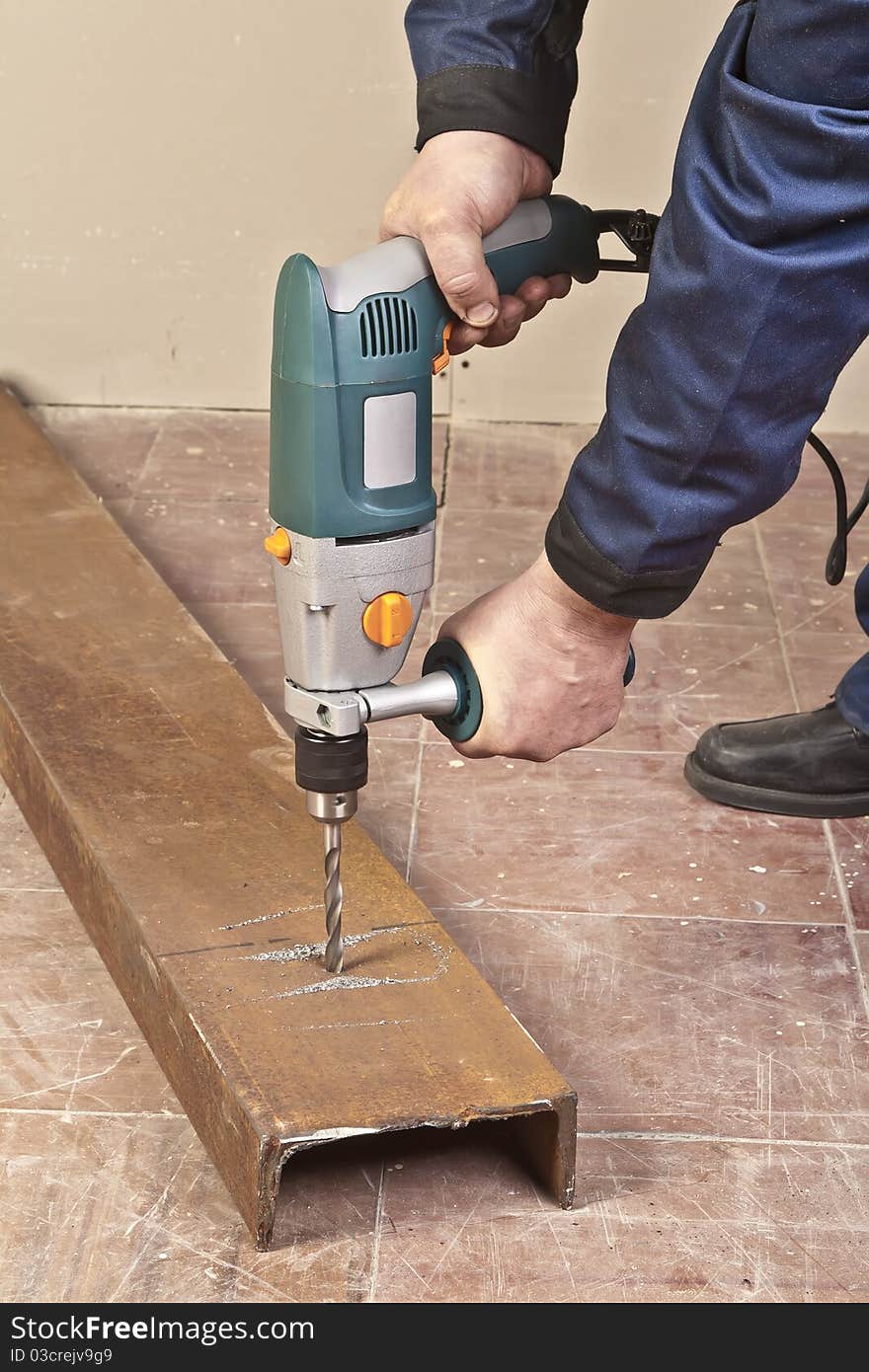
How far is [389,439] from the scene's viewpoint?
5.20ft

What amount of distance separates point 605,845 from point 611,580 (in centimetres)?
90

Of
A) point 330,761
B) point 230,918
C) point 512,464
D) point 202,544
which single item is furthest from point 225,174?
point 330,761

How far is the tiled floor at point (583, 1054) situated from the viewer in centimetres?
161

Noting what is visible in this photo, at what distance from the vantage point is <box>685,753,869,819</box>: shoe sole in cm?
247

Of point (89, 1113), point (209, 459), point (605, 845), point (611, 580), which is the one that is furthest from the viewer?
point (209, 459)

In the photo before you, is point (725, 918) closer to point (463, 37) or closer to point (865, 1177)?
point (865, 1177)

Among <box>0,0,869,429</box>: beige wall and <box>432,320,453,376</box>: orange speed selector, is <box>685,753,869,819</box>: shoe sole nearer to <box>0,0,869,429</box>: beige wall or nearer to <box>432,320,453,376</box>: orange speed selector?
<box>432,320,453,376</box>: orange speed selector

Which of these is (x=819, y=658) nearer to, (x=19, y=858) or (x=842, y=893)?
(x=842, y=893)

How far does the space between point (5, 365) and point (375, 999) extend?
9.67ft

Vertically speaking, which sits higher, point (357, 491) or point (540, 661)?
point (357, 491)

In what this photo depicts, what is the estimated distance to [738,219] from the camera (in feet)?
4.53

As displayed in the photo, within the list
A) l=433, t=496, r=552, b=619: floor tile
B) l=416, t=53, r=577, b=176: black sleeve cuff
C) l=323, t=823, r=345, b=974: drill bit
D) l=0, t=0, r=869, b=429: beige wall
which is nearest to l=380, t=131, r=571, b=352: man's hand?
l=416, t=53, r=577, b=176: black sleeve cuff

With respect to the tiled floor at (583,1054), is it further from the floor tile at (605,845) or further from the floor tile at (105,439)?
the floor tile at (105,439)

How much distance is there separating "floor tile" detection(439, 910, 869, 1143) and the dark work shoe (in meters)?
0.32
